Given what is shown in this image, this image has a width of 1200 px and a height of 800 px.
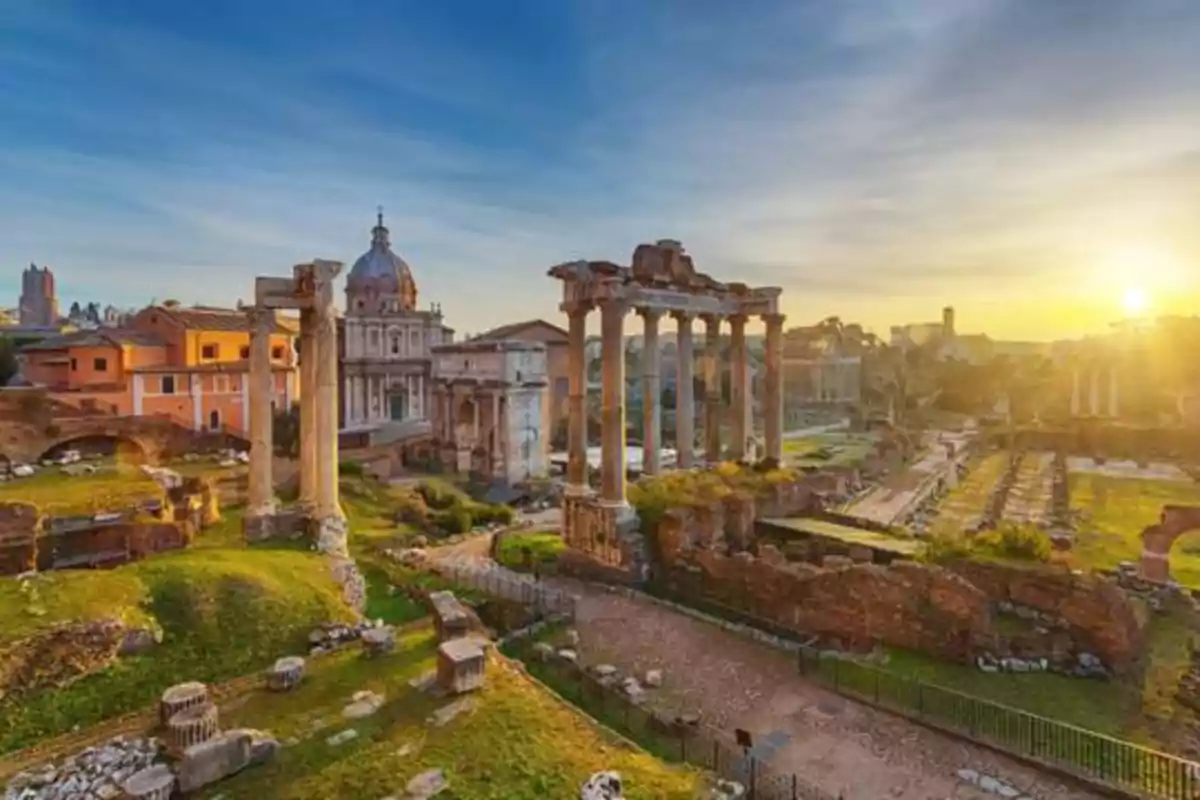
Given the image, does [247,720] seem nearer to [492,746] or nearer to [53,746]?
[53,746]

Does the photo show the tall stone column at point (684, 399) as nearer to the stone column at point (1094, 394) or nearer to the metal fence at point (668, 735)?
the metal fence at point (668, 735)

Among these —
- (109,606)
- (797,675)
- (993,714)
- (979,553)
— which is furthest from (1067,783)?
(109,606)

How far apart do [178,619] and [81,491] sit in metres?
10.8

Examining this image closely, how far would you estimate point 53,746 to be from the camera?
29.3 ft

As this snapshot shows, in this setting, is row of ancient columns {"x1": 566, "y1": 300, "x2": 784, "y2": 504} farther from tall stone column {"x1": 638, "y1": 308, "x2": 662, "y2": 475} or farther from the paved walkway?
the paved walkway

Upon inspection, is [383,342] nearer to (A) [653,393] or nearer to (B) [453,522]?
(B) [453,522]

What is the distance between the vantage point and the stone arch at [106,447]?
30484mm

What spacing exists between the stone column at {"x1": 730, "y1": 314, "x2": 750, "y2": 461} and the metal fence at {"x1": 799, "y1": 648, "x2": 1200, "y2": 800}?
12532mm

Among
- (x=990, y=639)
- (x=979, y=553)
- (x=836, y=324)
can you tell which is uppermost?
(x=836, y=324)

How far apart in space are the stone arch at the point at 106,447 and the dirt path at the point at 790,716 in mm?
25020

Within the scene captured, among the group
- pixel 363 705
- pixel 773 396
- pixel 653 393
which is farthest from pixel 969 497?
pixel 363 705

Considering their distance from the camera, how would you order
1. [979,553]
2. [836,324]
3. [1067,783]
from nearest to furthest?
[1067,783] < [979,553] < [836,324]

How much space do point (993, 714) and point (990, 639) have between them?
220 cm

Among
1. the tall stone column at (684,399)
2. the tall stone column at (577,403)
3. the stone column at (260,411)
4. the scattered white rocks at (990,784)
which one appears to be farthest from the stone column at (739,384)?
the scattered white rocks at (990,784)
